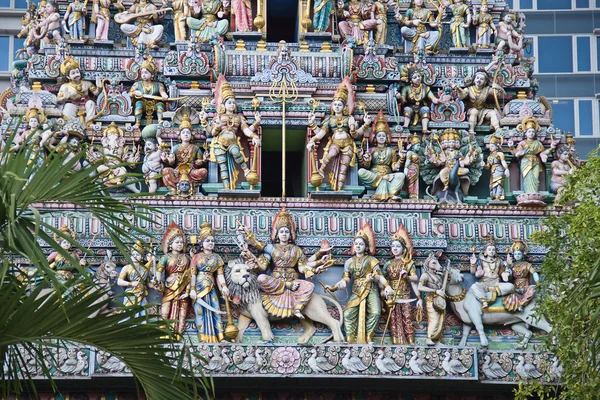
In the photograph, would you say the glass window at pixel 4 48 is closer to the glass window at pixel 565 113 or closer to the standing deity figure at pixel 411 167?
the glass window at pixel 565 113

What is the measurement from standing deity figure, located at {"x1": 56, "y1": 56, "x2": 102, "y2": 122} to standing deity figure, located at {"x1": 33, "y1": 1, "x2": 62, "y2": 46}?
3.32 ft

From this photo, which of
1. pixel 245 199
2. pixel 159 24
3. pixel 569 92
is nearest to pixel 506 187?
pixel 245 199

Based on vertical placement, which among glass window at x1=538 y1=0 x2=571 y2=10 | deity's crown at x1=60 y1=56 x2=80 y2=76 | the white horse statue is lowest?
the white horse statue

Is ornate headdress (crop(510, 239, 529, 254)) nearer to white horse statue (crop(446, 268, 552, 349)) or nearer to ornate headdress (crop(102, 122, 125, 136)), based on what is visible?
white horse statue (crop(446, 268, 552, 349))

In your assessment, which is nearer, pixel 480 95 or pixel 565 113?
pixel 480 95

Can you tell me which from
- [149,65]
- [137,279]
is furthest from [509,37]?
[137,279]

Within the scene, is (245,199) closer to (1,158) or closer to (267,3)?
(267,3)

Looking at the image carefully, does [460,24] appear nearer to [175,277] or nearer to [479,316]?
[479,316]

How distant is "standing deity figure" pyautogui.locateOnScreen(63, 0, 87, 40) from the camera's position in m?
31.8

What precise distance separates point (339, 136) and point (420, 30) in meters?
4.00

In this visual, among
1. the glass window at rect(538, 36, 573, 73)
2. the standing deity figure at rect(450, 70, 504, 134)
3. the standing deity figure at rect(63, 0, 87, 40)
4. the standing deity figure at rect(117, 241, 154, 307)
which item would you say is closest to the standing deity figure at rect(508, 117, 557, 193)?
the standing deity figure at rect(450, 70, 504, 134)

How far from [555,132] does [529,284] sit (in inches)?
137

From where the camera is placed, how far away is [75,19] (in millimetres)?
31766

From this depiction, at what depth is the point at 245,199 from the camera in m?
29.2
